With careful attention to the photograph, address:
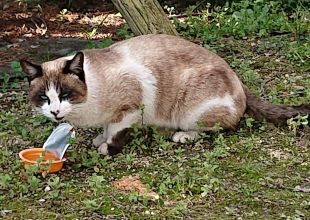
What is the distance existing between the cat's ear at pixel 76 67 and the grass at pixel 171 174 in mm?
476

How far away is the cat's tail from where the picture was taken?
4746mm

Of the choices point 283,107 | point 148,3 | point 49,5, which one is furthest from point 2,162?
point 49,5

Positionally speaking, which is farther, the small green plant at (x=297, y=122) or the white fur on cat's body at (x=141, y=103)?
the small green plant at (x=297, y=122)

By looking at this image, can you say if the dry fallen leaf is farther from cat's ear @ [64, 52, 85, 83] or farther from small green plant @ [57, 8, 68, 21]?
small green plant @ [57, 8, 68, 21]

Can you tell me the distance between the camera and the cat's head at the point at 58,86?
14.0 feet

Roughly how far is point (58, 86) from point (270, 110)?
4.78 ft

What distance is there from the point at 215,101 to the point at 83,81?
35.3 inches

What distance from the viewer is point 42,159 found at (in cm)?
404

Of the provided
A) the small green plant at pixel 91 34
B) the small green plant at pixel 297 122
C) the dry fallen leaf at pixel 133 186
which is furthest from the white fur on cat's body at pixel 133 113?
the small green plant at pixel 91 34

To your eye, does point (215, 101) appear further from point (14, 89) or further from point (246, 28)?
point (246, 28)

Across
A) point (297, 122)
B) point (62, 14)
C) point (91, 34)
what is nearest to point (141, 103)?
point (297, 122)

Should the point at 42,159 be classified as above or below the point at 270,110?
above

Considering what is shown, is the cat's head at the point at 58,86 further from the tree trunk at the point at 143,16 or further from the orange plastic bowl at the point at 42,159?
the tree trunk at the point at 143,16

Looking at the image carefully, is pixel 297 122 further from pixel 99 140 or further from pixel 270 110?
pixel 99 140
